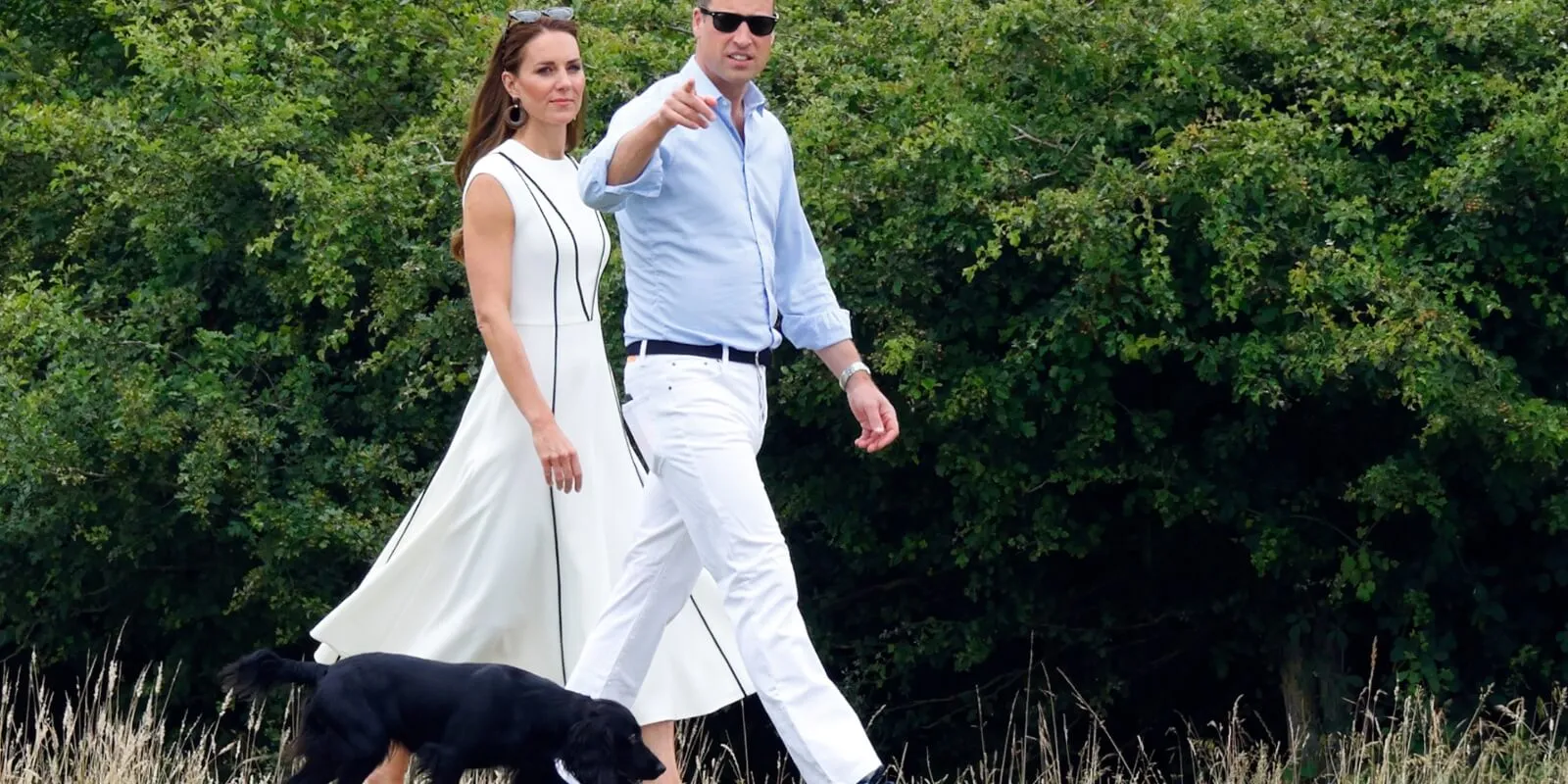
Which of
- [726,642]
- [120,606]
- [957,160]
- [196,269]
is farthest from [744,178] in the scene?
[120,606]

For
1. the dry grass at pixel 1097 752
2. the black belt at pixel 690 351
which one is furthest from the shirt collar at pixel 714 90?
the dry grass at pixel 1097 752

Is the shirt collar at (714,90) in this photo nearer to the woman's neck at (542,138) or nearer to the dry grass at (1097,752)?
the woman's neck at (542,138)

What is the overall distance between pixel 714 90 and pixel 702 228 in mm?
308

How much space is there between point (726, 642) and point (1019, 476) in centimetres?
264

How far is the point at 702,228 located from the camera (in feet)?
15.4

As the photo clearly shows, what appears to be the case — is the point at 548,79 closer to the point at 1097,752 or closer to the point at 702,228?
the point at 702,228

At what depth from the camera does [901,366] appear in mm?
7617

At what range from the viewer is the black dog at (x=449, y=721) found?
4.25 m

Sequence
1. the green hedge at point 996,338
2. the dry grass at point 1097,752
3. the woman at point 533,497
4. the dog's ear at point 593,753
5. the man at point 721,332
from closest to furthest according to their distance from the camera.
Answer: the dog's ear at point 593,753 → the man at point 721,332 → the woman at point 533,497 → the dry grass at point 1097,752 → the green hedge at point 996,338

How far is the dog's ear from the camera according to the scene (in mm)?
4203

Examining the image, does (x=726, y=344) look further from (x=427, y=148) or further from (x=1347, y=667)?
(x=1347, y=667)

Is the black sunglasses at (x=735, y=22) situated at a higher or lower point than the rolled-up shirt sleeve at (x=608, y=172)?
higher

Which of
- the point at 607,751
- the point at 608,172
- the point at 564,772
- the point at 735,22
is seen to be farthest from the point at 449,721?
the point at 735,22

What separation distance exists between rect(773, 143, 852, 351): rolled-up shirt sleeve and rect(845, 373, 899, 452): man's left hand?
5.0 inches
